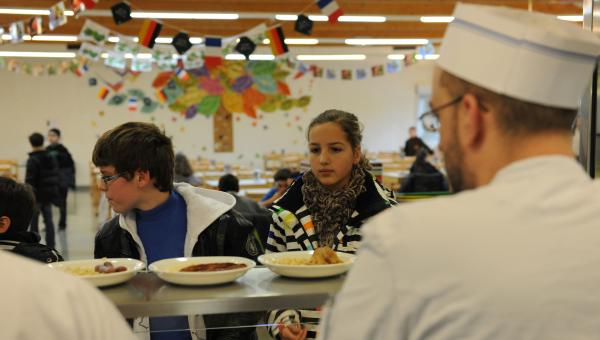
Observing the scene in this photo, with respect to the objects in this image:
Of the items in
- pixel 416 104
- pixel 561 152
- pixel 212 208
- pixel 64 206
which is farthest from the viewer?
pixel 416 104

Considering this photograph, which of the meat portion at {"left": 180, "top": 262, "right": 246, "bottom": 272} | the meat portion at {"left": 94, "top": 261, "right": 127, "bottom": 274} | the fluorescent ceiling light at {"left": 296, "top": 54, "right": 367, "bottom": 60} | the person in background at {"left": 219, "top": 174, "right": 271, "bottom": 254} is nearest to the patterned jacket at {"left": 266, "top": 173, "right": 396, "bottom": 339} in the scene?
the meat portion at {"left": 180, "top": 262, "right": 246, "bottom": 272}

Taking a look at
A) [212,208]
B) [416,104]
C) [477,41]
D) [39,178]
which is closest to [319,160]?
[212,208]

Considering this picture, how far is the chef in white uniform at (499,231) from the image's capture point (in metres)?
0.98

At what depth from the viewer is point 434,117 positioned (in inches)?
48.8

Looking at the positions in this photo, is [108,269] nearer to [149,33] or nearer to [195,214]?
[195,214]

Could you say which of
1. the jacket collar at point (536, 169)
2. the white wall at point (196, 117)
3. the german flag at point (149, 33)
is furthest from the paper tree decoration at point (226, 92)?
the jacket collar at point (536, 169)

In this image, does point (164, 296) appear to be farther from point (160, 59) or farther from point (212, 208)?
point (160, 59)

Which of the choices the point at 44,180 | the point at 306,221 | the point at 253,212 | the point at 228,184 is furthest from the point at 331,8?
the point at 44,180

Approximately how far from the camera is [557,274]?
3.21 feet

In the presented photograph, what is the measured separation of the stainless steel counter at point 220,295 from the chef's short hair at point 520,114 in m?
0.59

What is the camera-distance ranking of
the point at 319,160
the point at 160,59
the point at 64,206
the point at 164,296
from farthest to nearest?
the point at 160,59, the point at 64,206, the point at 319,160, the point at 164,296

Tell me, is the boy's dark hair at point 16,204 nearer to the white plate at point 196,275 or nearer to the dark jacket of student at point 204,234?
the dark jacket of student at point 204,234

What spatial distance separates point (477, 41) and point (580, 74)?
0.72 feet

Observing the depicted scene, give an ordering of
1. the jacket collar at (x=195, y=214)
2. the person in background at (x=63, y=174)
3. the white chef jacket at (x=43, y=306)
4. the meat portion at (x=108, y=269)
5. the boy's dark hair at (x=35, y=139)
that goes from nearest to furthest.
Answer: the white chef jacket at (x=43, y=306) → the meat portion at (x=108, y=269) → the jacket collar at (x=195, y=214) → the boy's dark hair at (x=35, y=139) → the person in background at (x=63, y=174)
